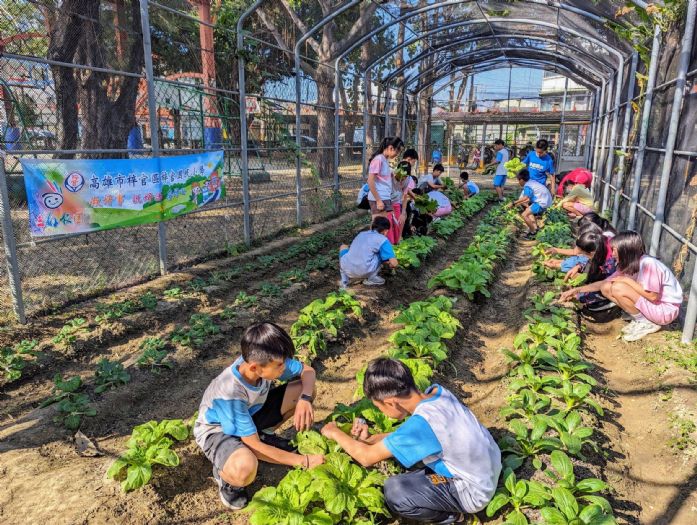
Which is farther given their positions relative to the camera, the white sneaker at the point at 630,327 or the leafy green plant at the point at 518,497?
the white sneaker at the point at 630,327

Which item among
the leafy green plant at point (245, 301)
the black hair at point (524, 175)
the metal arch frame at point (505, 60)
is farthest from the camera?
the metal arch frame at point (505, 60)

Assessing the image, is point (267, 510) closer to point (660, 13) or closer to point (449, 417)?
point (449, 417)

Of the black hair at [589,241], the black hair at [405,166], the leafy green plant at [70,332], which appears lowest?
the leafy green plant at [70,332]

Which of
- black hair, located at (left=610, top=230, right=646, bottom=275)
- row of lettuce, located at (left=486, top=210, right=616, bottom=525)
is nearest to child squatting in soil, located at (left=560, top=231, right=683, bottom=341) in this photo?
black hair, located at (left=610, top=230, right=646, bottom=275)

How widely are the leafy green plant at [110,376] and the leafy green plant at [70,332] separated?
662 millimetres

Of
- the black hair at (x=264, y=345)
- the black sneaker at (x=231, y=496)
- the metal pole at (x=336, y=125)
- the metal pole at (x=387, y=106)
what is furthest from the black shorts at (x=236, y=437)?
the metal pole at (x=387, y=106)

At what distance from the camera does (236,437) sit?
2.81m

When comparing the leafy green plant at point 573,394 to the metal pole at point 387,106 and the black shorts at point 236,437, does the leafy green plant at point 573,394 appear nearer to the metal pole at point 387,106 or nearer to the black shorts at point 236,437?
the black shorts at point 236,437

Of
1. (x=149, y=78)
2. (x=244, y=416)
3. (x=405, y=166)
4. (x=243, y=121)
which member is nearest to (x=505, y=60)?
(x=405, y=166)

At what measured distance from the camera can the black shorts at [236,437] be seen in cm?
273

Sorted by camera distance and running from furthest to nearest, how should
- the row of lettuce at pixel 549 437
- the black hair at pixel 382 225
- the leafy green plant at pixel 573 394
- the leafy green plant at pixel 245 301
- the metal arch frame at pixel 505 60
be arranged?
the metal arch frame at pixel 505 60 < the black hair at pixel 382 225 < the leafy green plant at pixel 245 301 < the leafy green plant at pixel 573 394 < the row of lettuce at pixel 549 437

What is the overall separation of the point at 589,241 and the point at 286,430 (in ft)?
12.0

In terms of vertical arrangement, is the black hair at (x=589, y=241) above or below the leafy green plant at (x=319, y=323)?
above

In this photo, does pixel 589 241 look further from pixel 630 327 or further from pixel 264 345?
pixel 264 345
